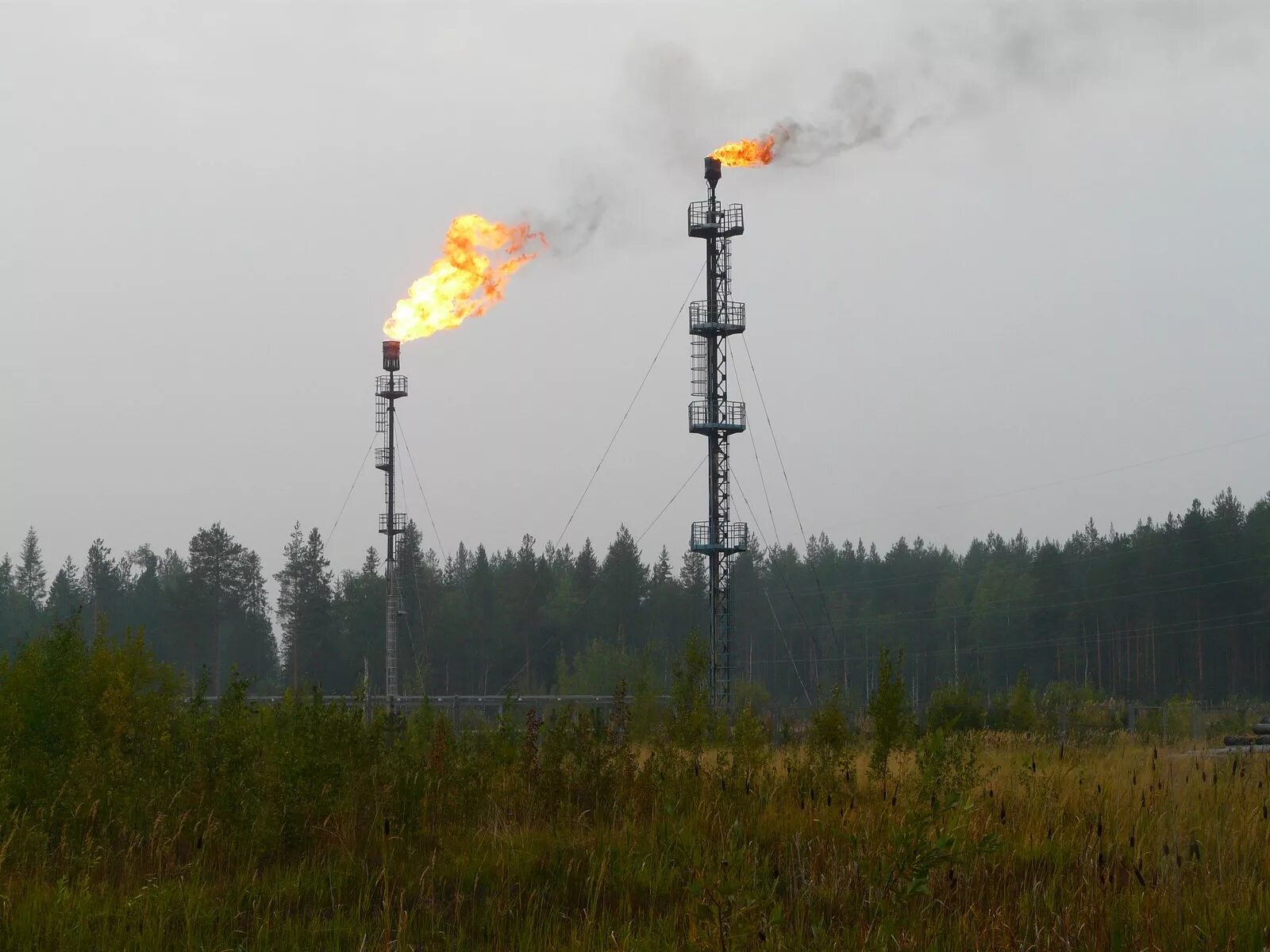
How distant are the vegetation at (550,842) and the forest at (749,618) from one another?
69.5m

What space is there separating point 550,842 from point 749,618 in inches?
4436

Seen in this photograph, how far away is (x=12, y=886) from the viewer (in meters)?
9.51

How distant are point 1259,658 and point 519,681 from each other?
185ft

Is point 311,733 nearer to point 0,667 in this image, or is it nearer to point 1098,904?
point 0,667

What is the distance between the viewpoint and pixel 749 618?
12269 centimetres

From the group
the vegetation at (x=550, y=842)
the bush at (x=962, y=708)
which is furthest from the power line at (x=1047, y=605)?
the vegetation at (x=550, y=842)

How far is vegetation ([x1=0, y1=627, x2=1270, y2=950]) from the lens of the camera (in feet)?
27.8

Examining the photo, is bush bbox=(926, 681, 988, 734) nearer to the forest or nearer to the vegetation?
the vegetation

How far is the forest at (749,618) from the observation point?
91.4 m

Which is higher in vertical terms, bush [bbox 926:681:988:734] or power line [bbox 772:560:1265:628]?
power line [bbox 772:560:1265:628]

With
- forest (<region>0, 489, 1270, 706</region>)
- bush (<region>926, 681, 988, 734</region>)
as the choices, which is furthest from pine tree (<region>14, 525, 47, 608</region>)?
bush (<region>926, 681, 988, 734</region>)

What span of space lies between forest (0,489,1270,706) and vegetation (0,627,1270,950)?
69.5 metres

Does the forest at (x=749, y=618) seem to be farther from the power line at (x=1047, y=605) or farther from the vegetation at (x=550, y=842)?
the vegetation at (x=550, y=842)

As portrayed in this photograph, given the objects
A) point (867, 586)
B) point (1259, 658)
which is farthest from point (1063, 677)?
point (867, 586)
